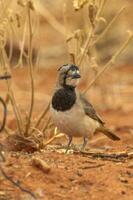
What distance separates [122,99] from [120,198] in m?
8.63

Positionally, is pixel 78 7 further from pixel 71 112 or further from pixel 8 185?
pixel 8 185

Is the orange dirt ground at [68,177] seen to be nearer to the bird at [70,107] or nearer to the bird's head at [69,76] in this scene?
the bird at [70,107]

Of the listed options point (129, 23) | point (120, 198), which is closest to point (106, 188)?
point (120, 198)

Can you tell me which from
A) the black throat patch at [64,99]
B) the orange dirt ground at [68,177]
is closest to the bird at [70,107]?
the black throat patch at [64,99]

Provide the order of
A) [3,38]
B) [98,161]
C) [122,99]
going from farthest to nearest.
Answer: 1. [122,99]
2. [3,38]
3. [98,161]

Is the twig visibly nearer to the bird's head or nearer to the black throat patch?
the black throat patch

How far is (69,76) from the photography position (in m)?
8.28

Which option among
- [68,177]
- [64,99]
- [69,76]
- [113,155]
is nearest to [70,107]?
[64,99]

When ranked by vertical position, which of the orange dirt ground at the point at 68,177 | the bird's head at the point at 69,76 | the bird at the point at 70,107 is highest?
the bird's head at the point at 69,76

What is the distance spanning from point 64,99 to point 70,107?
10 cm

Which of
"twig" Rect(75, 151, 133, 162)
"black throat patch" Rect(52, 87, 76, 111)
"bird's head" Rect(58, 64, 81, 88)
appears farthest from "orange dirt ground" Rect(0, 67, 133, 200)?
"bird's head" Rect(58, 64, 81, 88)

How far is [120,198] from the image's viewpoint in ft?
22.0

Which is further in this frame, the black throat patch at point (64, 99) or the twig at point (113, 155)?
the black throat patch at point (64, 99)

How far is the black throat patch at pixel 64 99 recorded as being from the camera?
820cm
